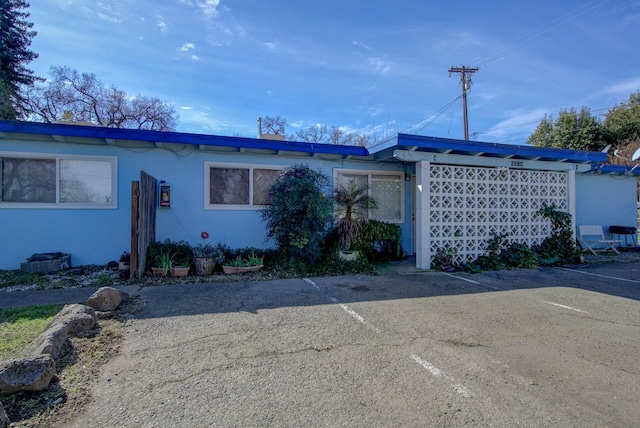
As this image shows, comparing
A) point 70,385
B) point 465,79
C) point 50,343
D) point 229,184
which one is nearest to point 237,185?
point 229,184

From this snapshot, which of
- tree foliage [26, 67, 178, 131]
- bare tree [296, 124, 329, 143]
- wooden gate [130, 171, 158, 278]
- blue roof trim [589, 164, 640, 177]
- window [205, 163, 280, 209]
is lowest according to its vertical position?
wooden gate [130, 171, 158, 278]

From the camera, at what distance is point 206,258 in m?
6.81

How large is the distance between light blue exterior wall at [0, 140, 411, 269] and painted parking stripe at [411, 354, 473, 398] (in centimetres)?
561

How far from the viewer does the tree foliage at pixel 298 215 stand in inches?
276

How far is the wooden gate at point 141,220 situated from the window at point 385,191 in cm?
467

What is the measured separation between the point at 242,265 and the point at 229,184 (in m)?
2.15

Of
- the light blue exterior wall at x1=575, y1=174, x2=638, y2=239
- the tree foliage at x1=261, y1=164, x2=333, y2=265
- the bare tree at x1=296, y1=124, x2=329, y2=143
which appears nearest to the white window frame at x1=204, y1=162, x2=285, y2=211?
the tree foliage at x1=261, y1=164, x2=333, y2=265

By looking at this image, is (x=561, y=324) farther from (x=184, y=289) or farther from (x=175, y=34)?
(x=175, y=34)

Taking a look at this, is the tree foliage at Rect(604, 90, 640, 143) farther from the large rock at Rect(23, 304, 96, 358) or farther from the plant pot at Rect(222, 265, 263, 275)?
the large rock at Rect(23, 304, 96, 358)

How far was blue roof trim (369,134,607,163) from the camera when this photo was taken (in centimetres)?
727

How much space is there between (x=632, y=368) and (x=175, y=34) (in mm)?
11011

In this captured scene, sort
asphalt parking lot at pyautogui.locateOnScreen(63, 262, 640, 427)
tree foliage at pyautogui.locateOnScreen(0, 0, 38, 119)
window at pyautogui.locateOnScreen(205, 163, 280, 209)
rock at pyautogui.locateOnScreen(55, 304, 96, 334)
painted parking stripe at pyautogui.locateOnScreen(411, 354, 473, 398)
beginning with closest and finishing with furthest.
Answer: asphalt parking lot at pyautogui.locateOnScreen(63, 262, 640, 427) → painted parking stripe at pyautogui.locateOnScreen(411, 354, 473, 398) → rock at pyautogui.locateOnScreen(55, 304, 96, 334) → window at pyautogui.locateOnScreen(205, 163, 280, 209) → tree foliage at pyautogui.locateOnScreen(0, 0, 38, 119)

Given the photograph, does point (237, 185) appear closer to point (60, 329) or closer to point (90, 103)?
point (60, 329)

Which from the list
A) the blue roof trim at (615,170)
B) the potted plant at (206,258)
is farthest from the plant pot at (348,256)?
the blue roof trim at (615,170)
